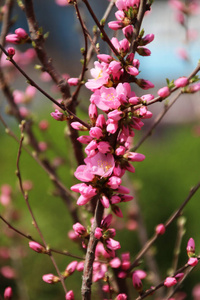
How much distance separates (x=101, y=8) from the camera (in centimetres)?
2027

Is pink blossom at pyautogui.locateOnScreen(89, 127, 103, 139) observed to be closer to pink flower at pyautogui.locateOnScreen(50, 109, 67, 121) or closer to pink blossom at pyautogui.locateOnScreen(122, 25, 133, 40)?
pink flower at pyautogui.locateOnScreen(50, 109, 67, 121)

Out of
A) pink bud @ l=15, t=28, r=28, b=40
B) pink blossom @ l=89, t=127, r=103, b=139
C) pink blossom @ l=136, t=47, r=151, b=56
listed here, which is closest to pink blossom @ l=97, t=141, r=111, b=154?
pink blossom @ l=89, t=127, r=103, b=139

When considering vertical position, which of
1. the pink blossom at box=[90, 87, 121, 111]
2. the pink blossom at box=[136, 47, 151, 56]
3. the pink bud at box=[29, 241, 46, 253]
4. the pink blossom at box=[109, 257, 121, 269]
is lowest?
the pink blossom at box=[109, 257, 121, 269]

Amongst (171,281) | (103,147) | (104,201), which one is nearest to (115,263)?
(171,281)

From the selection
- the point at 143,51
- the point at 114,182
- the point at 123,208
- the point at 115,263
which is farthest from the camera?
the point at 123,208

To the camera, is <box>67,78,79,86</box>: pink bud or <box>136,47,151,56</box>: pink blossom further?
<box>67,78,79,86</box>: pink bud

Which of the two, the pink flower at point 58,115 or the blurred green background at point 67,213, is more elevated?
the pink flower at point 58,115

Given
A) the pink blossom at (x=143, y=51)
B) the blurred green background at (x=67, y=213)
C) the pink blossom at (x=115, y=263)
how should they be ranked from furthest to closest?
the blurred green background at (x=67, y=213) < the pink blossom at (x=115, y=263) < the pink blossom at (x=143, y=51)

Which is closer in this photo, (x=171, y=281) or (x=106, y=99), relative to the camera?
(x=106, y=99)

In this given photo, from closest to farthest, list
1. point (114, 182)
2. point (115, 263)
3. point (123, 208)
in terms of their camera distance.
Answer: point (114, 182) → point (115, 263) → point (123, 208)

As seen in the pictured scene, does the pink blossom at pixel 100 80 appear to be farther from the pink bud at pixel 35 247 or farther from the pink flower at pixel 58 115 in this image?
the pink bud at pixel 35 247

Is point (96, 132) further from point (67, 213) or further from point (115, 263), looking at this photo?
point (67, 213)

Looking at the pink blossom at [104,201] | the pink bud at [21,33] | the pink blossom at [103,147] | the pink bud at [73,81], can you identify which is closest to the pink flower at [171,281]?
the pink blossom at [104,201]

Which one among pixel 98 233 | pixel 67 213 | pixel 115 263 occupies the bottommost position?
pixel 67 213
